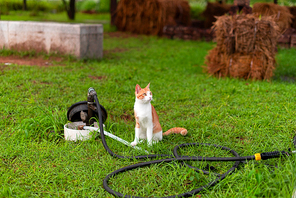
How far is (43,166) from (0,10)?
71.1 ft

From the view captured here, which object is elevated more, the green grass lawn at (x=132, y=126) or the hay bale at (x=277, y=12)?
the hay bale at (x=277, y=12)

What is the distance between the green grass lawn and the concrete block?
43 centimetres

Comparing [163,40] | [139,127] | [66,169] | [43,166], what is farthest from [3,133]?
[163,40]

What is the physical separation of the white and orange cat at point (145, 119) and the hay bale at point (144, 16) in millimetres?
10092

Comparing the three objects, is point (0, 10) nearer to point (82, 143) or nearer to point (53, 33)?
point (53, 33)

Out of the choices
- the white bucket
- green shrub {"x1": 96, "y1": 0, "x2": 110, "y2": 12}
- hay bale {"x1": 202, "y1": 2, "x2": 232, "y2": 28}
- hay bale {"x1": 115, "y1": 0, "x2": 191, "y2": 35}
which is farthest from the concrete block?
green shrub {"x1": 96, "y1": 0, "x2": 110, "y2": 12}

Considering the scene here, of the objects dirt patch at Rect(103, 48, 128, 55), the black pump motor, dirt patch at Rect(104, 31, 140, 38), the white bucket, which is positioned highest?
dirt patch at Rect(104, 31, 140, 38)

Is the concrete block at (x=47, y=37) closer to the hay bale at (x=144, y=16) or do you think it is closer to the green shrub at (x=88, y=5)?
the hay bale at (x=144, y=16)

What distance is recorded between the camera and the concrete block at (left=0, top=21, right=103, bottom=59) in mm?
6535

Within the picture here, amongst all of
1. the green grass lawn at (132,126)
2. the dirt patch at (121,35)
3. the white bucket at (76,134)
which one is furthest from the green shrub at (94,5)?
the white bucket at (76,134)

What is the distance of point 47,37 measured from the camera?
261 inches

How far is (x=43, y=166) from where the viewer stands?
9.06ft

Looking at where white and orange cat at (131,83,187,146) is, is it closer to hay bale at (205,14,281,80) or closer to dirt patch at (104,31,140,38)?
hay bale at (205,14,281,80)

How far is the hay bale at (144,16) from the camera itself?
41.2 feet
